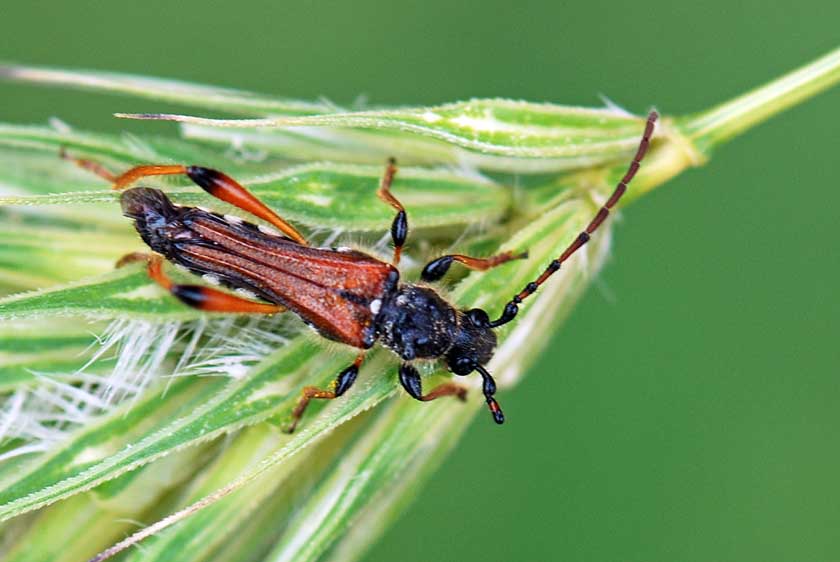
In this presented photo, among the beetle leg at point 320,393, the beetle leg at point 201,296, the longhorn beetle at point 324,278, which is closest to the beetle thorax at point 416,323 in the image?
the longhorn beetle at point 324,278

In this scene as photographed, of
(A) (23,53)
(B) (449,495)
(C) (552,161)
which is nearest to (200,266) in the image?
(C) (552,161)

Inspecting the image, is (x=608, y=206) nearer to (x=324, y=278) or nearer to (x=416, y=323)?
(x=416, y=323)

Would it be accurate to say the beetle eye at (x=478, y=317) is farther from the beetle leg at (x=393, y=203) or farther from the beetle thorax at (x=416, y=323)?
the beetle leg at (x=393, y=203)

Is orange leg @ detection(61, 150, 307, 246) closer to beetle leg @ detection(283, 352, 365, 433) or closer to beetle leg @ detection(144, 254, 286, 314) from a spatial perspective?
beetle leg @ detection(144, 254, 286, 314)

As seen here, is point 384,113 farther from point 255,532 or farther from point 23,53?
→ point 23,53

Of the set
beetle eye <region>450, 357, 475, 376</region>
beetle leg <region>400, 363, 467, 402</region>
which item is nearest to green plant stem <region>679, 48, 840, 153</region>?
beetle eye <region>450, 357, 475, 376</region>

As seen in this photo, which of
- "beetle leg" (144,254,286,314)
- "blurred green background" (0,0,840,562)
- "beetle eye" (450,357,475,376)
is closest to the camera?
A: "beetle leg" (144,254,286,314)
